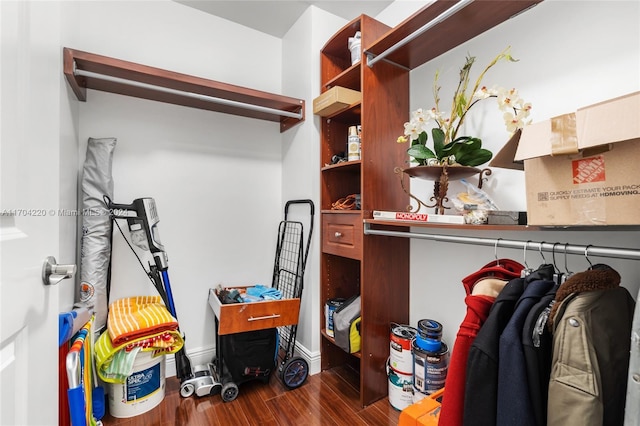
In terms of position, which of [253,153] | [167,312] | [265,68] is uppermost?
[265,68]

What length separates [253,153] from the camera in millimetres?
2354

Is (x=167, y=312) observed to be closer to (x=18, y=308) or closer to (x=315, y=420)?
(x=315, y=420)

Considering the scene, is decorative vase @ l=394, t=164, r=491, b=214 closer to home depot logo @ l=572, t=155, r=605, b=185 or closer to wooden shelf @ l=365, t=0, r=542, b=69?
home depot logo @ l=572, t=155, r=605, b=185

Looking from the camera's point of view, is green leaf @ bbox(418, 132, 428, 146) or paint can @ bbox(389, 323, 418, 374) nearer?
green leaf @ bbox(418, 132, 428, 146)

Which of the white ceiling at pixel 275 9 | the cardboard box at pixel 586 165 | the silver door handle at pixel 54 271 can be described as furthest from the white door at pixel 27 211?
the white ceiling at pixel 275 9

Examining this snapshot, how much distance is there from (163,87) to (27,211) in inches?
62.7

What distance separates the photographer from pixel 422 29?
139cm

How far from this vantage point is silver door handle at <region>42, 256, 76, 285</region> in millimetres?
→ 596

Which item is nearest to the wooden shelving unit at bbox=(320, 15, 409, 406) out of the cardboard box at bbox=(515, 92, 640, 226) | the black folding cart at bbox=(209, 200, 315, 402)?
the black folding cart at bbox=(209, 200, 315, 402)

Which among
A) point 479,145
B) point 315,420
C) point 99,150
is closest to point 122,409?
point 315,420

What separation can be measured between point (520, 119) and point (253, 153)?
1.77m

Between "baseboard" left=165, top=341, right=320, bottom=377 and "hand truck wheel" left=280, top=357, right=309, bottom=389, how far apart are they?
126 millimetres

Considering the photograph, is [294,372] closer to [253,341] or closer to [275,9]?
[253,341]

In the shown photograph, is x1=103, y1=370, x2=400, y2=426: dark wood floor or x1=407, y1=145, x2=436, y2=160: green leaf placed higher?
x1=407, y1=145, x2=436, y2=160: green leaf
